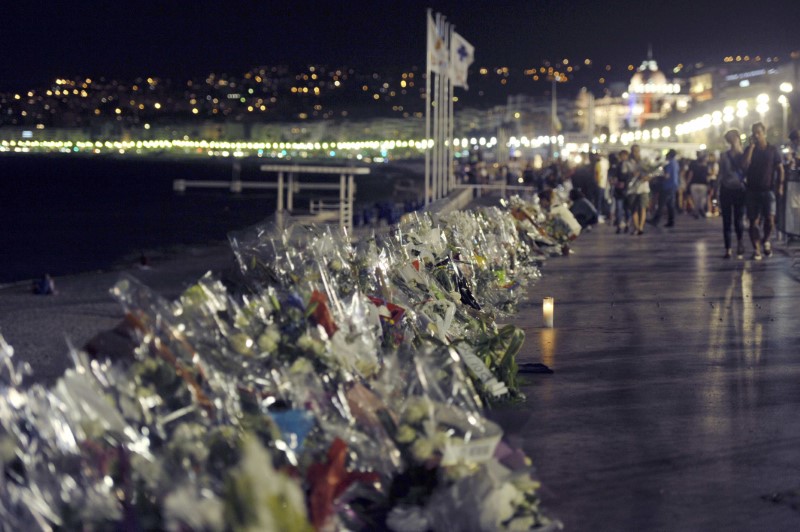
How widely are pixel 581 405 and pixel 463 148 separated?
159895mm

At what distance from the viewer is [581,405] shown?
7.66 metres

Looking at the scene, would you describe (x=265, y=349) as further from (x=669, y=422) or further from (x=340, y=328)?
(x=669, y=422)

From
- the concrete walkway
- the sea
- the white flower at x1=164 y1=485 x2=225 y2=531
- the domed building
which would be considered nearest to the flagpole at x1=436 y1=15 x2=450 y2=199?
the sea

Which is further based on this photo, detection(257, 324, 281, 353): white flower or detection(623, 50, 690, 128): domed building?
detection(623, 50, 690, 128): domed building

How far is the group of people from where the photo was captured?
53.8 ft

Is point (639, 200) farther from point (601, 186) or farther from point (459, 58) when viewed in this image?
point (459, 58)

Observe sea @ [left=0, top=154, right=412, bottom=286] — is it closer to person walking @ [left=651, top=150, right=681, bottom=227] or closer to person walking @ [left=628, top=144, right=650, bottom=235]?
person walking @ [left=628, top=144, right=650, bottom=235]

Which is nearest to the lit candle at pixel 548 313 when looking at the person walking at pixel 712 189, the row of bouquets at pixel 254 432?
the row of bouquets at pixel 254 432

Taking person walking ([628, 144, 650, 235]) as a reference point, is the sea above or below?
below

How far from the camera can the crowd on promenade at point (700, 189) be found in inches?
647

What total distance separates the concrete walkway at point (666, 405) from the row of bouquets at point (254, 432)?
70 cm

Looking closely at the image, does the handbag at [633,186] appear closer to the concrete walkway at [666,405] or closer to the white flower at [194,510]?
the concrete walkway at [666,405]

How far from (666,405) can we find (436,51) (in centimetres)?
2096

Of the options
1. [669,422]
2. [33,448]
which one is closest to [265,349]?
[33,448]
